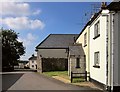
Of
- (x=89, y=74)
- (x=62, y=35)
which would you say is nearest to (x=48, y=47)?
(x=62, y=35)

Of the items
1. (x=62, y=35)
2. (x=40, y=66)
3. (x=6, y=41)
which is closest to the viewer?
(x=40, y=66)

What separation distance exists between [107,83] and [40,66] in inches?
1427

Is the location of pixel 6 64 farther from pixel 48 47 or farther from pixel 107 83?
pixel 107 83

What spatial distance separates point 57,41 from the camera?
62.1m

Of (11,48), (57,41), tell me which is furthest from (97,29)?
(11,48)

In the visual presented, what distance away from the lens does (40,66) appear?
52.3m

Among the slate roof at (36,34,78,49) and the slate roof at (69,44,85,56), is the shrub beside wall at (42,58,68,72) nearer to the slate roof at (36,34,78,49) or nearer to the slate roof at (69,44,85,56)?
the slate roof at (36,34,78,49)

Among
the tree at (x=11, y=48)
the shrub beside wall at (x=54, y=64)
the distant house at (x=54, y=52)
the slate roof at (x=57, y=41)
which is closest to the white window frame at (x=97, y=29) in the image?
the distant house at (x=54, y=52)

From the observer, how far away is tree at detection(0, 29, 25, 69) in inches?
2865

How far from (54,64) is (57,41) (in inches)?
361

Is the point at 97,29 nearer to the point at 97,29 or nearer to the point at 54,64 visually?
the point at 97,29

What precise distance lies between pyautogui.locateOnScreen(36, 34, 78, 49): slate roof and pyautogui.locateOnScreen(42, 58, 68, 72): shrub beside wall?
5.25 m

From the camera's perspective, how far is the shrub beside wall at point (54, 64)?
5289 centimetres

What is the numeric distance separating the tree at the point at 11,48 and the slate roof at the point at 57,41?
1401cm
